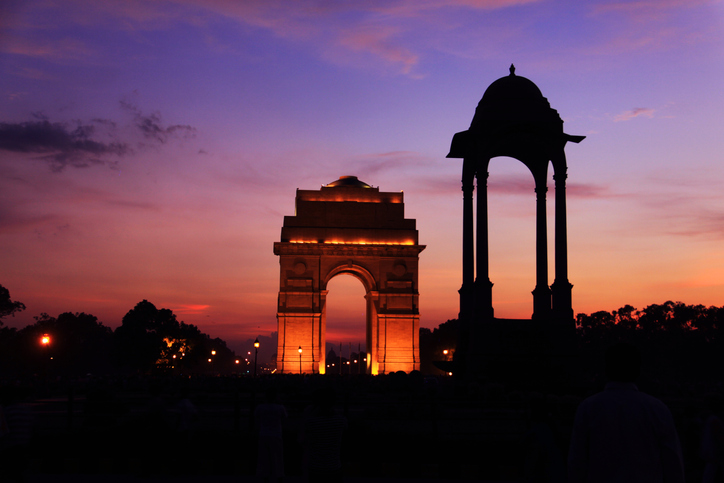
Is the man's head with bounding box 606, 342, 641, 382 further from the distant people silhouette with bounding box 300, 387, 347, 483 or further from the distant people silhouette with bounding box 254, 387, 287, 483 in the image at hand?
the distant people silhouette with bounding box 254, 387, 287, 483

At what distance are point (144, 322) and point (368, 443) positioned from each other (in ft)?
298

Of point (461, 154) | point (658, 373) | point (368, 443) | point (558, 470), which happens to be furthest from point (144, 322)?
point (558, 470)

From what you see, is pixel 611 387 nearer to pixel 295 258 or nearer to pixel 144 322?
pixel 295 258

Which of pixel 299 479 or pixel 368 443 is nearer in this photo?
pixel 299 479

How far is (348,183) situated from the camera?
78375 mm

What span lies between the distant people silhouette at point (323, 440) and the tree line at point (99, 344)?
267 ft

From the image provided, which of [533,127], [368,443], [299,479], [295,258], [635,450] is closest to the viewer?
[635,450]

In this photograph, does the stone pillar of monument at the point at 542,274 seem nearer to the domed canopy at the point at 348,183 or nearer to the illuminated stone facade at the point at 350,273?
the illuminated stone facade at the point at 350,273

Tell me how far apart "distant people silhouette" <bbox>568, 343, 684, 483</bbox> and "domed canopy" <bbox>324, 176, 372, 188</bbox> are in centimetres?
7199

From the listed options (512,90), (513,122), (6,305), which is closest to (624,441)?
(513,122)

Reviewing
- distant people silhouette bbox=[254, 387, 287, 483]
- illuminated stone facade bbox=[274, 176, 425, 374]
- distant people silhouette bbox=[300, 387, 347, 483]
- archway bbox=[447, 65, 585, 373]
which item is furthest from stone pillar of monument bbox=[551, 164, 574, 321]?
illuminated stone facade bbox=[274, 176, 425, 374]

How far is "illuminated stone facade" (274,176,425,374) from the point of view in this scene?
226 ft

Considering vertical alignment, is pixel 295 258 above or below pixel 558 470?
above

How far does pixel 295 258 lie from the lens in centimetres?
7038
